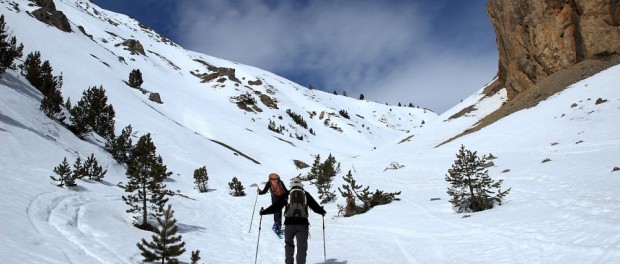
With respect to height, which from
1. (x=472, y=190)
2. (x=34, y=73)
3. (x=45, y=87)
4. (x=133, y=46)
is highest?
(x=133, y=46)

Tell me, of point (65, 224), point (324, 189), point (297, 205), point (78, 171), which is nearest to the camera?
point (297, 205)

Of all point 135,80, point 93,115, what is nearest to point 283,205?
point 93,115

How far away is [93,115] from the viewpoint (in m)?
28.2

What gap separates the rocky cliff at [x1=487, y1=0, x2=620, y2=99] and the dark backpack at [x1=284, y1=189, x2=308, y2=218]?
38.5 meters

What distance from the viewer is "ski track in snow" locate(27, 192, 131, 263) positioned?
7105 mm

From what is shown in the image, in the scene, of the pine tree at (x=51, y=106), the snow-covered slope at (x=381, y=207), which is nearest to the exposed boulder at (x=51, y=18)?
the snow-covered slope at (x=381, y=207)

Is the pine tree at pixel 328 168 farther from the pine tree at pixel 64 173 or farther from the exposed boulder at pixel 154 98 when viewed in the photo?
the exposed boulder at pixel 154 98

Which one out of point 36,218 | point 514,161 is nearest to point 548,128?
point 514,161

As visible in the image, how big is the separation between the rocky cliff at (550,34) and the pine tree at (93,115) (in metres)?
41.0

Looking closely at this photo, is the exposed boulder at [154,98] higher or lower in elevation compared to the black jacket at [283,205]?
higher

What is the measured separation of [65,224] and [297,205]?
16.7 feet

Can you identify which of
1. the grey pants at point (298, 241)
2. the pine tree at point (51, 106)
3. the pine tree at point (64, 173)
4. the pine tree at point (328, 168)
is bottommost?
the grey pants at point (298, 241)

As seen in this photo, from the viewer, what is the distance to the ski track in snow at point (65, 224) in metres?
7.11

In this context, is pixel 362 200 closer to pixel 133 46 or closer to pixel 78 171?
pixel 78 171
